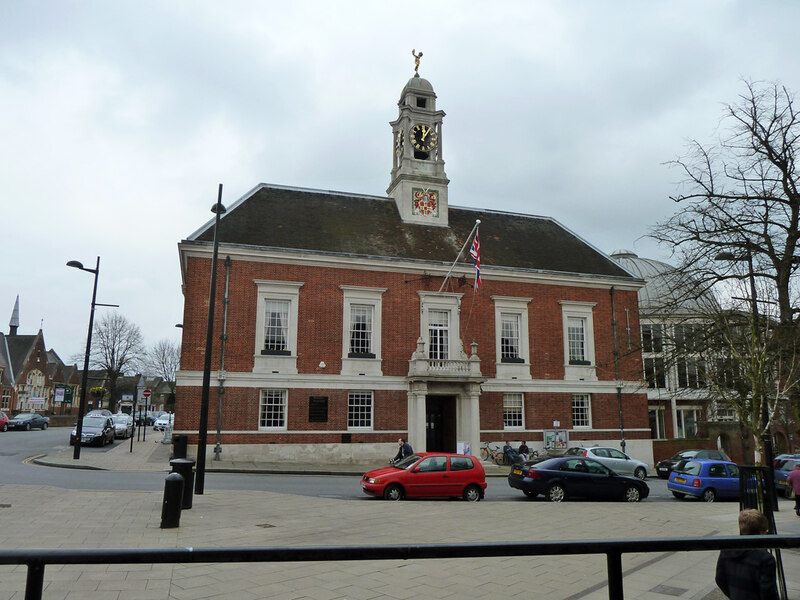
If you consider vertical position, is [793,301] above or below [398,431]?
above

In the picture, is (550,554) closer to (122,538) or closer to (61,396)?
(122,538)

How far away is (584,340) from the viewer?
3444 centimetres

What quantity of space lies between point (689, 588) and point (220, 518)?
9.57m

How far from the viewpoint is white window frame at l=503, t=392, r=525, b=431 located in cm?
3209

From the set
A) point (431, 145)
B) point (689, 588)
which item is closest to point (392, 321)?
point (431, 145)

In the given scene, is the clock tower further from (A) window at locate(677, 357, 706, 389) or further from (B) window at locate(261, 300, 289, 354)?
(A) window at locate(677, 357, 706, 389)

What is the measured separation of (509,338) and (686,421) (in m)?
31.9

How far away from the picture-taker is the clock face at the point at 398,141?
36.3 metres

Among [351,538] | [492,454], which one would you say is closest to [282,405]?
[492,454]

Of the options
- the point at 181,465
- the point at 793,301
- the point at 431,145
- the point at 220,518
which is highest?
the point at 431,145

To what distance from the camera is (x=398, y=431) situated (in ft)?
98.7

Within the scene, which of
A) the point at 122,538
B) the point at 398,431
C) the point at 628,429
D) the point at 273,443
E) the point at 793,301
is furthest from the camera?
the point at 628,429

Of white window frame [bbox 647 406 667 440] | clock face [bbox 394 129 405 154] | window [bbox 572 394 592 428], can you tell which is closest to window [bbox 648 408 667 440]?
white window frame [bbox 647 406 667 440]

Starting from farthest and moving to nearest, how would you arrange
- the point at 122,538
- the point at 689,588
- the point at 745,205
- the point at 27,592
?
the point at 745,205 → the point at 122,538 → the point at 689,588 → the point at 27,592
